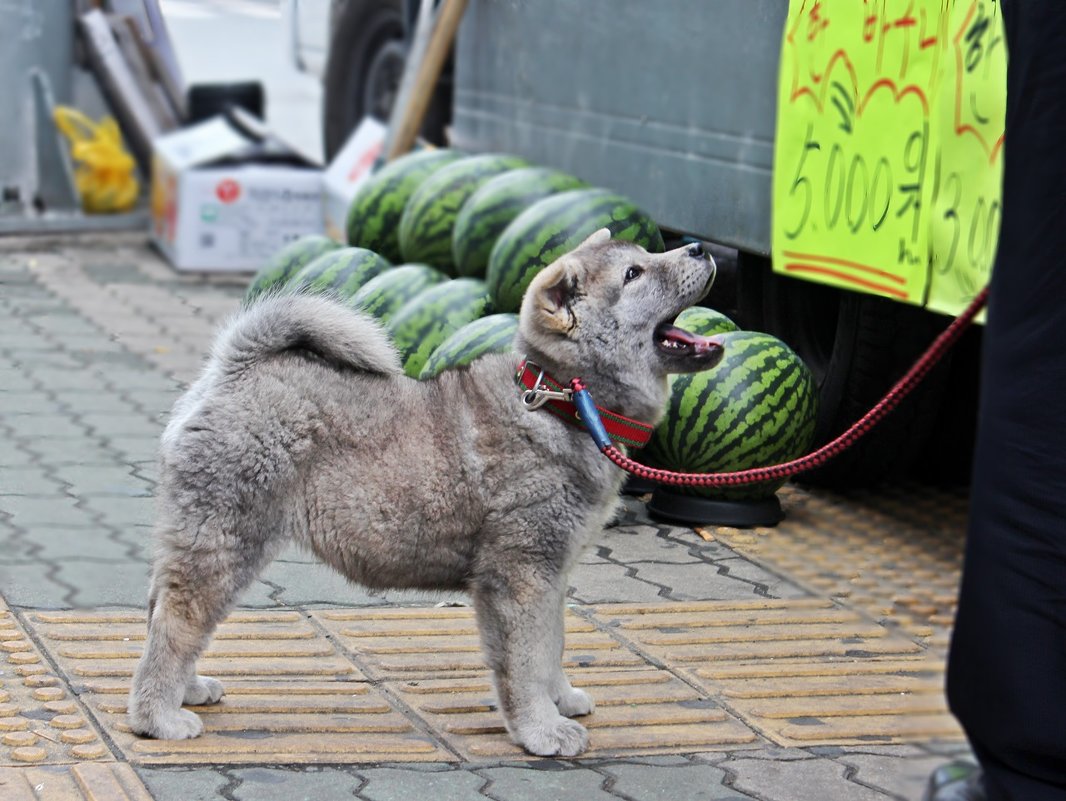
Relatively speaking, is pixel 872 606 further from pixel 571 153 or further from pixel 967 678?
pixel 571 153

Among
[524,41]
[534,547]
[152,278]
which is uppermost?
[524,41]

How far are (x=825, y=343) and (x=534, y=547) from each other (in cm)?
347

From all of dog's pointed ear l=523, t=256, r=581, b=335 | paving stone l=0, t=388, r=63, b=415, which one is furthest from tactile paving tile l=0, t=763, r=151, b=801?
paving stone l=0, t=388, r=63, b=415

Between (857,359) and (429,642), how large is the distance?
263 centimetres

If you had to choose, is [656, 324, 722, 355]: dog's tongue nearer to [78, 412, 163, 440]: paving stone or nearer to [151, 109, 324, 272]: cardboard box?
[78, 412, 163, 440]: paving stone

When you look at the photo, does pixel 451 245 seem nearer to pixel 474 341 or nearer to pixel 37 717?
pixel 474 341

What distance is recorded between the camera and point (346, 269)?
26.5 feet

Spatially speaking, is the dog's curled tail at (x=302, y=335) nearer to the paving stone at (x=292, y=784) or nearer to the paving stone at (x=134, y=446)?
the paving stone at (x=292, y=784)

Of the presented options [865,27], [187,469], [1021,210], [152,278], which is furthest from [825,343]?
[152,278]

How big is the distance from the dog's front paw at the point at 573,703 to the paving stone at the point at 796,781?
498 mm

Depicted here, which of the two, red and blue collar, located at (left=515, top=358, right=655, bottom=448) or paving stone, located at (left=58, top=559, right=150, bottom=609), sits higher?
red and blue collar, located at (left=515, top=358, right=655, bottom=448)

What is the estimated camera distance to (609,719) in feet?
15.1

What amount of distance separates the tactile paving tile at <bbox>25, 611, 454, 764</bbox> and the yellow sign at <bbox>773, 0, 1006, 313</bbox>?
2.58 m

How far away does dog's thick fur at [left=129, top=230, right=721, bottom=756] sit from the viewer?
426 centimetres
